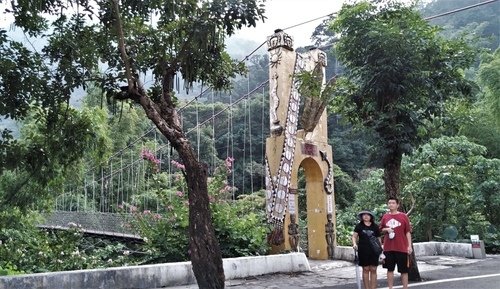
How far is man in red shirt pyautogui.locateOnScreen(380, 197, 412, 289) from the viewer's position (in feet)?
18.0

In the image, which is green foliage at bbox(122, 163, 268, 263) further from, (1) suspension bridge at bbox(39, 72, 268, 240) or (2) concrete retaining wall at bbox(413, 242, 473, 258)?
(1) suspension bridge at bbox(39, 72, 268, 240)

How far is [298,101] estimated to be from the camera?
10.5 meters

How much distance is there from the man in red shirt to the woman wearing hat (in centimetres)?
17

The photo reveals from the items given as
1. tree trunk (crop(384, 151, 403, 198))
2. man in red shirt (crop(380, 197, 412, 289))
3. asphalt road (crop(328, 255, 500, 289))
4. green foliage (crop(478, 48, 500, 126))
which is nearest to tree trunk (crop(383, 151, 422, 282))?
tree trunk (crop(384, 151, 403, 198))

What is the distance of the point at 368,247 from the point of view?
5398 millimetres

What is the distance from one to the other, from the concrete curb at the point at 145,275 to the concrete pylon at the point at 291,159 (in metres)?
1.27

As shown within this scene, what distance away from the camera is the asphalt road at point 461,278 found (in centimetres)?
668

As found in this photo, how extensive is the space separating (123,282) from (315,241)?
531 cm

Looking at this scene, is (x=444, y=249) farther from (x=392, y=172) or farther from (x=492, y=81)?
(x=492, y=81)

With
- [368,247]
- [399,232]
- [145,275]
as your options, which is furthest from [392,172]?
[145,275]

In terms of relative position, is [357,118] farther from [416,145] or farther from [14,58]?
[14,58]

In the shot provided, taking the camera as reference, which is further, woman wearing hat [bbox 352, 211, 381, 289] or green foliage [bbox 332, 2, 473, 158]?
green foliage [bbox 332, 2, 473, 158]

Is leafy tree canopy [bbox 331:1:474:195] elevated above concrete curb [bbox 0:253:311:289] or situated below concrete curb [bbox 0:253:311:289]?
above

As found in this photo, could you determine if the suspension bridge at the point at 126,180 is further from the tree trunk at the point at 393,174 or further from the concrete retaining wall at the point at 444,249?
the tree trunk at the point at 393,174
